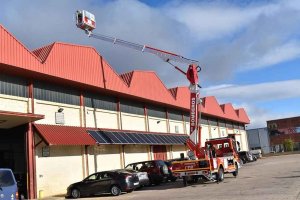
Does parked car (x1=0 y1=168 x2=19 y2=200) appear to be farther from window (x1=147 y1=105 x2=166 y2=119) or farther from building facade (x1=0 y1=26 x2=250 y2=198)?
window (x1=147 y1=105 x2=166 y2=119)

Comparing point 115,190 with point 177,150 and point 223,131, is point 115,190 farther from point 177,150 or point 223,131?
point 223,131

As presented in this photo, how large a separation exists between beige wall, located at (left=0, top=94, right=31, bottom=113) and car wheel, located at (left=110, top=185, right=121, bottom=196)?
22.6 feet

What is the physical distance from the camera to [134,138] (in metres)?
33.9

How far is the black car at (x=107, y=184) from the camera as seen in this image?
890 inches

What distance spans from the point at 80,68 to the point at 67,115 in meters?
3.40

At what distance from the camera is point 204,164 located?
22.8 meters

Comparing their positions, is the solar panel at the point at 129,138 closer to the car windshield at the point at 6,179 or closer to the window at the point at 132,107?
the window at the point at 132,107

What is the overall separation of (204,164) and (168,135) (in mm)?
19125

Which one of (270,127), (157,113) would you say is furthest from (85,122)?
(270,127)

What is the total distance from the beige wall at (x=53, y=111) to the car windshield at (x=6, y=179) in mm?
10095

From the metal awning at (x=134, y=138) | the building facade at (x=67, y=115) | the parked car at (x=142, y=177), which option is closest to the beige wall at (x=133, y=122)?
the building facade at (x=67, y=115)

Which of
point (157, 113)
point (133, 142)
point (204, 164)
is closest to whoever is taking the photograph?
point (204, 164)

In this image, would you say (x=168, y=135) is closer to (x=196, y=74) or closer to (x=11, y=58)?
(x=196, y=74)

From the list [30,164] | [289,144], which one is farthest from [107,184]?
[289,144]
